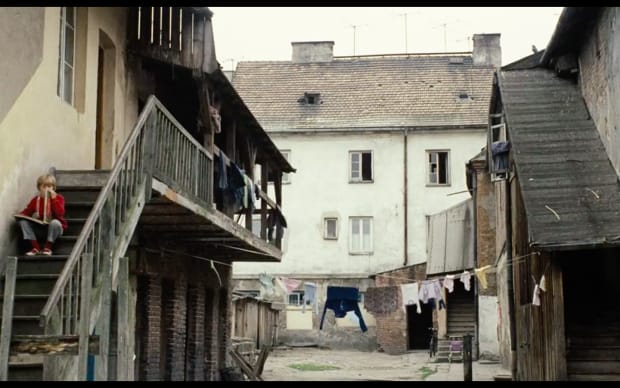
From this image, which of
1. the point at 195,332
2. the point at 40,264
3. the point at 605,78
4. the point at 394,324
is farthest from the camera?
the point at 394,324

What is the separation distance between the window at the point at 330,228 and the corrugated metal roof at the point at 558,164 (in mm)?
22228

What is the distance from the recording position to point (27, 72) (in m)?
11.2

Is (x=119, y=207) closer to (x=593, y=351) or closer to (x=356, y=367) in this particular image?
(x=593, y=351)

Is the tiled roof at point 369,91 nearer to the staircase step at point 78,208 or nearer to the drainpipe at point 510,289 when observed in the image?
the drainpipe at point 510,289

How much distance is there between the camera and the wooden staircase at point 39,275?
869cm

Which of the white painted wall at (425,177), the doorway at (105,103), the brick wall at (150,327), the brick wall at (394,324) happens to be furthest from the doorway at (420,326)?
the doorway at (105,103)

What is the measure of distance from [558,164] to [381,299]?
21843 mm

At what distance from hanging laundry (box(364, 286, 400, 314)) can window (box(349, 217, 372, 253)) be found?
3050 mm

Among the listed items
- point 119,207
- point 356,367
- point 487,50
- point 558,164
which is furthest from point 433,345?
point 119,207

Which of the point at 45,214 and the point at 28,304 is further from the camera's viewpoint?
the point at 45,214

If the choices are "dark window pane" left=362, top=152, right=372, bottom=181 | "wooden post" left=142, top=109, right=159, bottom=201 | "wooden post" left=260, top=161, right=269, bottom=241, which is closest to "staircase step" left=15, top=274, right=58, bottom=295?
"wooden post" left=142, top=109, right=159, bottom=201

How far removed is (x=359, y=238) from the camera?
38719 mm

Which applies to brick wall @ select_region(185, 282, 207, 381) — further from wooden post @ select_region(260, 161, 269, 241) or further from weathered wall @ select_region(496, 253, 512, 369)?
weathered wall @ select_region(496, 253, 512, 369)
